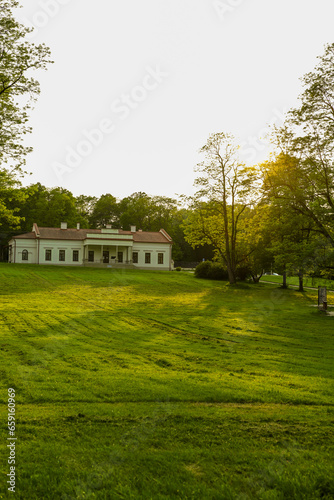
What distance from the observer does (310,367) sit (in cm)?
982

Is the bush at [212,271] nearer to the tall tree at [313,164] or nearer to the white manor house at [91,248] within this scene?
the white manor house at [91,248]

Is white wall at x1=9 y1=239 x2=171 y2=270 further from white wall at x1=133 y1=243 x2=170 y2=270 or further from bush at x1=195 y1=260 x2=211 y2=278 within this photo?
bush at x1=195 y1=260 x2=211 y2=278

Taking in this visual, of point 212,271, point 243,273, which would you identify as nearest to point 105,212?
point 212,271

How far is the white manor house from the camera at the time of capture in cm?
5809

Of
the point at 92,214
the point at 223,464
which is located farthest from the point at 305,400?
the point at 92,214

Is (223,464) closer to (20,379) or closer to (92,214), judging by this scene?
(20,379)

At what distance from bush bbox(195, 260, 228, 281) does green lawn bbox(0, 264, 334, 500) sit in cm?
3425

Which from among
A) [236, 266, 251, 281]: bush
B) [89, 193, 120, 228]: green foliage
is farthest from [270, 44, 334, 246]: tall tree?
[89, 193, 120, 228]: green foliage

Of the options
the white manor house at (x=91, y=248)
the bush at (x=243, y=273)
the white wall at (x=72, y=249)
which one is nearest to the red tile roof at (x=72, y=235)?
the white manor house at (x=91, y=248)

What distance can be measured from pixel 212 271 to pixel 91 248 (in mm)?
21471

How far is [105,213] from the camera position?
95312mm

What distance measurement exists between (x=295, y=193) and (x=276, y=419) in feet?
55.8

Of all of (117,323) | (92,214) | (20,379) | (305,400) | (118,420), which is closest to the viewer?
(118,420)

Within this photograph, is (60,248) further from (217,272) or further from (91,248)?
(217,272)
